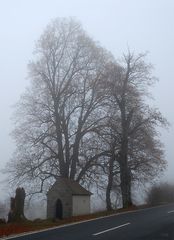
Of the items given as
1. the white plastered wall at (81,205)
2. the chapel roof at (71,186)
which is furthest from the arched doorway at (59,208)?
the chapel roof at (71,186)

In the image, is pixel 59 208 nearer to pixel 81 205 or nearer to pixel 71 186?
pixel 81 205

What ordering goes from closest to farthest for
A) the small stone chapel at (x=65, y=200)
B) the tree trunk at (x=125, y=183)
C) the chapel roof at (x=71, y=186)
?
the small stone chapel at (x=65, y=200) < the chapel roof at (x=71, y=186) < the tree trunk at (x=125, y=183)

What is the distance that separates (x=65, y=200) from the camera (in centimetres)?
3500

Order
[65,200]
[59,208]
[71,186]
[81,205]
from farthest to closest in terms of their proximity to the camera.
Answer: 1. [81,205]
2. [59,208]
3. [71,186]
4. [65,200]

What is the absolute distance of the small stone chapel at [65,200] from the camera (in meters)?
34.8

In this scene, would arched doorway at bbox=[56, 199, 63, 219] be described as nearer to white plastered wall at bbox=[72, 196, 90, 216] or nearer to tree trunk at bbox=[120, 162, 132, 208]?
white plastered wall at bbox=[72, 196, 90, 216]

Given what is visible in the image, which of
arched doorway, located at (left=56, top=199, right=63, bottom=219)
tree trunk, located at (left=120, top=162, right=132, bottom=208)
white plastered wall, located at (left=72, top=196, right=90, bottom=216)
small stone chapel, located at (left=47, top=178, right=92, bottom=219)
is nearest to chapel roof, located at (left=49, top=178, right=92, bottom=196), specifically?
small stone chapel, located at (left=47, top=178, right=92, bottom=219)

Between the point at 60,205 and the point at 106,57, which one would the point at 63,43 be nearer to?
the point at 106,57

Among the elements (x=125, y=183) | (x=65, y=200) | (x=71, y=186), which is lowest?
(x=65, y=200)

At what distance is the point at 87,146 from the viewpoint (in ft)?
140

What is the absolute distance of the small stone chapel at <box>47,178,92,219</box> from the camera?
34781mm

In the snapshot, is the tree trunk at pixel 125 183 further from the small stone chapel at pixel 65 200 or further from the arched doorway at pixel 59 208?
the arched doorway at pixel 59 208

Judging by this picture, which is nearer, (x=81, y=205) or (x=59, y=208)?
(x=59, y=208)

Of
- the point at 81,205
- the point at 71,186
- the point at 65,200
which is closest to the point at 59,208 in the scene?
the point at 65,200
